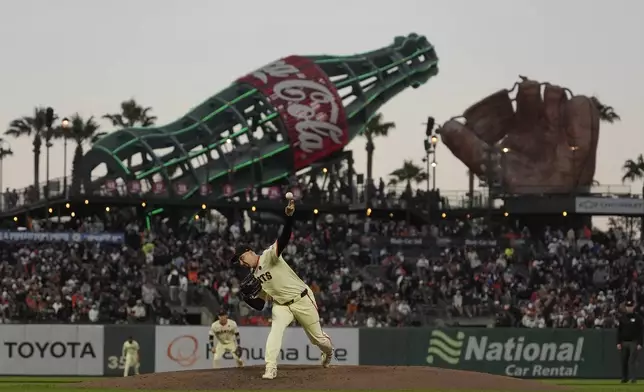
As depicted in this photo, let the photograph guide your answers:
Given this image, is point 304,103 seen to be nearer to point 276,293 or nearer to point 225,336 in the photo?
point 225,336

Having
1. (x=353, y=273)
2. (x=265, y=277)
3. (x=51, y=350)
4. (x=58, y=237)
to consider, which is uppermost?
(x=58, y=237)

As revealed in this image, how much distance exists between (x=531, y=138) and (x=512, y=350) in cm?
3216

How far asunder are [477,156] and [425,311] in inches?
943

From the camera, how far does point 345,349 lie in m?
36.7

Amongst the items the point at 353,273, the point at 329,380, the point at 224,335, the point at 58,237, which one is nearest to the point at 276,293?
the point at 329,380

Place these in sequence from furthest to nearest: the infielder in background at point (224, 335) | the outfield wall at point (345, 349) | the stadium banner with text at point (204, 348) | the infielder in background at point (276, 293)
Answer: the stadium banner with text at point (204, 348) → the outfield wall at point (345, 349) → the infielder in background at point (224, 335) → the infielder in background at point (276, 293)

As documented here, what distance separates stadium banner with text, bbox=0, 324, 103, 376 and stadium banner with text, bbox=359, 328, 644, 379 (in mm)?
7562

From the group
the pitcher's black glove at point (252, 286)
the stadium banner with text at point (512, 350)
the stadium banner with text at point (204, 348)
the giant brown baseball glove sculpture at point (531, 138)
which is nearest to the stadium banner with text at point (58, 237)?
the stadium banner with text at point (204, 348)

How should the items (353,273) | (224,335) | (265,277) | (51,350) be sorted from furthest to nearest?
(353,273) < (51,350) < (224,335) < (265,277)

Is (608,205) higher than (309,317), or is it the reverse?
(608,205)

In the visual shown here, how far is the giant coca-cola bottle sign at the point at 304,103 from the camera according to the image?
61000 millimetres

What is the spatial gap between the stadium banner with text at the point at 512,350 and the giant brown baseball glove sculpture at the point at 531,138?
2885cm

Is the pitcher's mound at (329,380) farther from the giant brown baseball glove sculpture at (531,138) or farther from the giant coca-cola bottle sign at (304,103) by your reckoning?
the giant brown baseball glove sculpture at (531,138)

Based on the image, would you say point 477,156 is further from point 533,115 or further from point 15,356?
point 15,356
